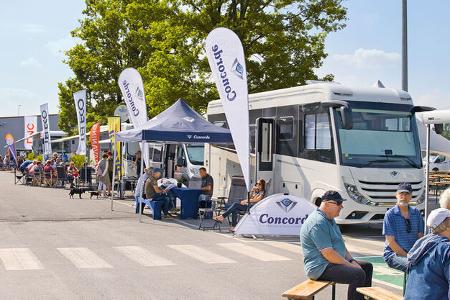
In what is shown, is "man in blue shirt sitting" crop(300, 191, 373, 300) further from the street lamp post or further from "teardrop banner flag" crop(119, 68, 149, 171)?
"teardrop banner flag" crop(119, 68, 149, 171)

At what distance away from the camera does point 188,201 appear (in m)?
17.8

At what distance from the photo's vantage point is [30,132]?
74.5 meters

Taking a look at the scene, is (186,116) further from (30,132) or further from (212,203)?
(30,132)

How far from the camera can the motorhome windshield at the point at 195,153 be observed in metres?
23.5

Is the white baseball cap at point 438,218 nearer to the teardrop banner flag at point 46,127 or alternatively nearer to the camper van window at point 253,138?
the camper van window at point 253,138

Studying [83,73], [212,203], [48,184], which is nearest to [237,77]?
[212,203]

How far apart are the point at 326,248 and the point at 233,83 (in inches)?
351

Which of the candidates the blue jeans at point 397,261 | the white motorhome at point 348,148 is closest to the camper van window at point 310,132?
the white motorhome at point 348,148

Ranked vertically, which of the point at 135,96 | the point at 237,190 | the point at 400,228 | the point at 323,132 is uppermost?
the point at 135,96

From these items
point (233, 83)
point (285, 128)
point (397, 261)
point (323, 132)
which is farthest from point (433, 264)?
point (285, 128)

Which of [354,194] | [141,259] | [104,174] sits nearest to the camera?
[141,259]

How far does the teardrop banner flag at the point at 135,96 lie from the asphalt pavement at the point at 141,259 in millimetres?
4961

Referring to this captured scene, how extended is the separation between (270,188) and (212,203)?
85.2 inches

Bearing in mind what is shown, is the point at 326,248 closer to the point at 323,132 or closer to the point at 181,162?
the point at 323,132
